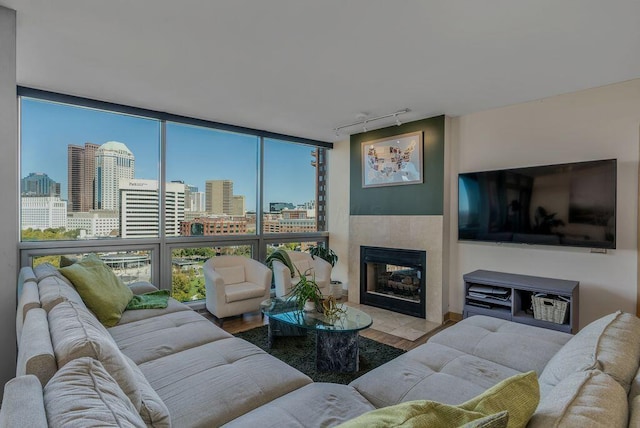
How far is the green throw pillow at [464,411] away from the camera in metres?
0.80

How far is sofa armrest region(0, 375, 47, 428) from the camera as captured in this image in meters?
0.72

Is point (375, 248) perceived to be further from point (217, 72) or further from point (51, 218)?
point (51, 218)

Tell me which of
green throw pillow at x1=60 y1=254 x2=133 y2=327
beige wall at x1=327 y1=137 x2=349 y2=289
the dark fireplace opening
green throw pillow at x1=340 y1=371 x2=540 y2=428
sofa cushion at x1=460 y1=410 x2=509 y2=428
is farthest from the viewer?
beige wall at x1=327 y1=137 x2=349 y2=289

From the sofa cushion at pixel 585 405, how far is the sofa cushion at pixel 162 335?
1.85 metres

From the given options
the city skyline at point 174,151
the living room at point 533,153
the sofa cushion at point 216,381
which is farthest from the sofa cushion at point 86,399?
the city skyline at point 174,151

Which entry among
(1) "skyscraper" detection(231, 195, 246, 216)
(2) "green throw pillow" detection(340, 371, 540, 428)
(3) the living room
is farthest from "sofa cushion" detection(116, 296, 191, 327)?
(2) "green throw pillow" detection(340, 371, 540, 428)

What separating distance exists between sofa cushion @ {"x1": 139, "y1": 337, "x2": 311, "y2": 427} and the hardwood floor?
164 cm

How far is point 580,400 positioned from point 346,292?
A: 4.32 metres

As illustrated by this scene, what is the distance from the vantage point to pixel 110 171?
354 cm

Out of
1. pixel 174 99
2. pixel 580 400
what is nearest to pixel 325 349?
pixel 580 400

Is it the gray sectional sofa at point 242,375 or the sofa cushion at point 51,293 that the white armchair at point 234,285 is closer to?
the gray sectional sofa at point 242,375

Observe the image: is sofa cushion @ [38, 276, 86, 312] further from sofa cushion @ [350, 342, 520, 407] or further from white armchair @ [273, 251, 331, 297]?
white armchair @ [273, 251, 331, 297]

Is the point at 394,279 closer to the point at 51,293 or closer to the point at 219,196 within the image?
the point at 219,196

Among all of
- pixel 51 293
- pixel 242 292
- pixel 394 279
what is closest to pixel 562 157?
pixel 394 279
